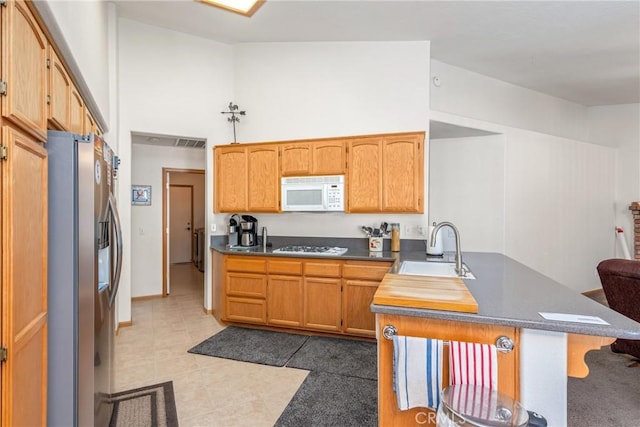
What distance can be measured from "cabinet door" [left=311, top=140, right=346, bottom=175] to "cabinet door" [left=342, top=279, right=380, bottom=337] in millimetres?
1212

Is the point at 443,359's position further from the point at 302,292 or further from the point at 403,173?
the point at 403,173

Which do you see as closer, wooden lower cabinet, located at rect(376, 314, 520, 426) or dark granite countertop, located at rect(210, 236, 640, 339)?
dark granite countertop, located at rect(210, 236, 640, 339)

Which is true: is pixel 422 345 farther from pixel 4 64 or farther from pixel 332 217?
pixel 332 217

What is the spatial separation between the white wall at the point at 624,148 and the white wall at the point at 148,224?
734 centimetres

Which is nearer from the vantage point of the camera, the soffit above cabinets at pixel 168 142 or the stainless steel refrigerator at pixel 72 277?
the stainless steel refrigerator at pixel 72 277

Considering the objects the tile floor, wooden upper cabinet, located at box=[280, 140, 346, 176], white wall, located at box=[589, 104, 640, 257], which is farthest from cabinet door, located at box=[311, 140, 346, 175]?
white wall, located at box=[589, 104, 640, 257]

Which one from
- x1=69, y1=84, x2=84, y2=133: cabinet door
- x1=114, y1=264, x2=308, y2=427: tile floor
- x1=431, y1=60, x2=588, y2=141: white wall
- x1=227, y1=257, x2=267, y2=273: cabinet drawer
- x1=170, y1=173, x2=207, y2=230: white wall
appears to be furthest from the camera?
x1=170, y1=173, x2=207, y2=230: white wall

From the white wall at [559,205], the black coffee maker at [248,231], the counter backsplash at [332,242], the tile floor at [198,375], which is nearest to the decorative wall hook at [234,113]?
the black coffee maker at [248,231]

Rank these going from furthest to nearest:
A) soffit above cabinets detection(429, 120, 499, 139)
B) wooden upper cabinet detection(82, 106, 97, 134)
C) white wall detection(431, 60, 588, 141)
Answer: white wall detection(431, 60, 588, 141) → soffit above cabinets detection(429, 120, 499, 139) → wooden upper cabinet detection(82, 106, 97, 134)

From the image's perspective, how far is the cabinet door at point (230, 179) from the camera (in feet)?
13.4

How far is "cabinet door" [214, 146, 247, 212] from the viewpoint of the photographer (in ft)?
13.4

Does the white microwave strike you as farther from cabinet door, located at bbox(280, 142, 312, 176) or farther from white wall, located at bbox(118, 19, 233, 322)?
white wall, located at bbox(118, 19, 233, 322)

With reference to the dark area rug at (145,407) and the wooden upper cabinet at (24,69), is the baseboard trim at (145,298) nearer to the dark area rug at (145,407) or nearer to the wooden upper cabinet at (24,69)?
the dark area rug at (145,407)

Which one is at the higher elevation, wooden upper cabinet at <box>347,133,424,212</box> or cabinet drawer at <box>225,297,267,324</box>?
wooden upper cabinet at <box>347,133,424,212</box>
